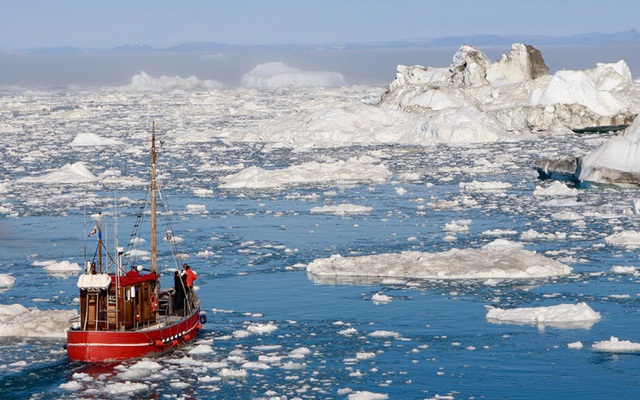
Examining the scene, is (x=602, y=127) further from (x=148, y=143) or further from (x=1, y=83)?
(x=1, y=83)

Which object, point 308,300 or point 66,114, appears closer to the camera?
point 308,300

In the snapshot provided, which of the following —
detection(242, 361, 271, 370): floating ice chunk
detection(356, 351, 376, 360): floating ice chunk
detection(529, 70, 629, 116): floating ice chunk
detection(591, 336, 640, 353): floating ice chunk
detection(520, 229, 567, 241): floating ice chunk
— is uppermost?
detection(529, 70, 629, 116): floating ice chunk

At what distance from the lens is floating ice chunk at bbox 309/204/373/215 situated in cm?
3472

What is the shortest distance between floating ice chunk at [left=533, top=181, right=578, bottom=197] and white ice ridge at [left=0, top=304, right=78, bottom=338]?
64.3ft

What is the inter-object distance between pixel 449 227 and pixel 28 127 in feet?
149

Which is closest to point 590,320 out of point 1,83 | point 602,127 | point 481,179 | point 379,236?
point 379,236

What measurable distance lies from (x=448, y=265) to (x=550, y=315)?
4.38 meters

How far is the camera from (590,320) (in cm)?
2161

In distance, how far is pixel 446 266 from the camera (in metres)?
25.8

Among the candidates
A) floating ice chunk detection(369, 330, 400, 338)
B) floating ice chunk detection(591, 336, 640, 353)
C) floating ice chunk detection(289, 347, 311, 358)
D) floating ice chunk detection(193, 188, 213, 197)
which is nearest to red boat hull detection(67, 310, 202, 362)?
floating ice chunk detection(289, 347, 311, 358)

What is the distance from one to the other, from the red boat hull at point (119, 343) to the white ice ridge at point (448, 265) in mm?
6528

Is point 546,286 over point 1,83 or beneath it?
beneath

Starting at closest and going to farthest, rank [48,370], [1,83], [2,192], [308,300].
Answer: [48,370] → [308,300] → [2,192] → [1,83]

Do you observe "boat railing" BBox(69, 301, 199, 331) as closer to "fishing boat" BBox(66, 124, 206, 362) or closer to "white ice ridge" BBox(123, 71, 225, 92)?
"fishing boat" BBox(66, 124, 206, 362)
